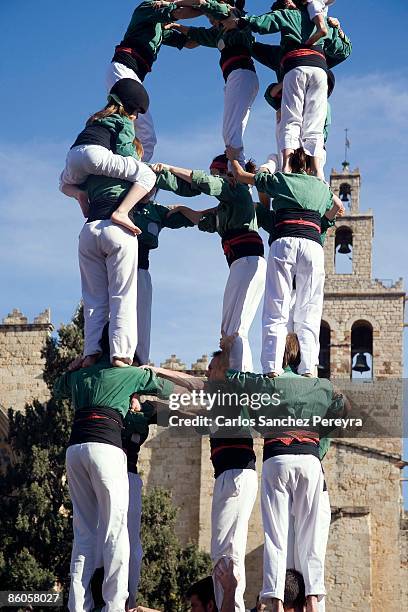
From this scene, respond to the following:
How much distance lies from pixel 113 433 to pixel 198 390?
1.26 metres

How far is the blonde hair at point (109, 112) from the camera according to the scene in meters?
14.5

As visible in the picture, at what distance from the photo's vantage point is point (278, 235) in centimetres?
1439

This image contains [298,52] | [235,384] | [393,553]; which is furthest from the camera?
[393,553]

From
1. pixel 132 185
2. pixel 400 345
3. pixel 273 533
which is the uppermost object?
pixel 400 345

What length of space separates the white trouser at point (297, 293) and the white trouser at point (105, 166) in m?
1.59

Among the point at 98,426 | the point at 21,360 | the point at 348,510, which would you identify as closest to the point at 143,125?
the point at 98,426

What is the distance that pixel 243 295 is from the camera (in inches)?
597

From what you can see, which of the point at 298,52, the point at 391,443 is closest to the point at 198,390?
the point at 298,52

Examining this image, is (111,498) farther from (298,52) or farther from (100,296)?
(298,52)

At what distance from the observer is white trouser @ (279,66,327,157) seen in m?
15.1

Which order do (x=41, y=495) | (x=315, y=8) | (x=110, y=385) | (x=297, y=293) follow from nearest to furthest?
1. (x=110, y=385)
2. (x=297, y=293)
3. (x=315, y=8)
4. (x=41, y=495)

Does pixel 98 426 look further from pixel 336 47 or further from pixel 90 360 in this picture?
pixel 336 47

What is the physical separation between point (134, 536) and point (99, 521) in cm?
142

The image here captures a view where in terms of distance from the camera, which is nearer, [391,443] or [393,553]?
[393,553]
